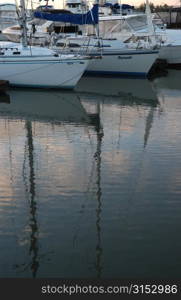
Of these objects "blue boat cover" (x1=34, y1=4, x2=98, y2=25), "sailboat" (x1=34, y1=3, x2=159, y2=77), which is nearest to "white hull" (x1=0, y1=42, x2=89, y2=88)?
"sailboat" (x1=34, y1=3, x2=159, y2=77)

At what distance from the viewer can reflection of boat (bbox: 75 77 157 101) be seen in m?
25.8

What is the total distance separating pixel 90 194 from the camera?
10617mm

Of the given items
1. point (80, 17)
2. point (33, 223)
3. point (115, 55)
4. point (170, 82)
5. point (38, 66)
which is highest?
point (80, 17)

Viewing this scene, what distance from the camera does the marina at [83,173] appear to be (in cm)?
793

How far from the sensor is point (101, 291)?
6.91m

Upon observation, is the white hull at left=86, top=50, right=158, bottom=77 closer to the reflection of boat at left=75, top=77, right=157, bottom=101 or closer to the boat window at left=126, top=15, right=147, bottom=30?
the reflection of boat at left=75, top=77, right=157, bottom=101

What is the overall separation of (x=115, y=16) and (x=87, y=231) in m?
29.9

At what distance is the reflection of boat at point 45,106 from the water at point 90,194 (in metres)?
0.13

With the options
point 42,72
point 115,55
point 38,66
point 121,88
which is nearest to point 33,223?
point 38,66

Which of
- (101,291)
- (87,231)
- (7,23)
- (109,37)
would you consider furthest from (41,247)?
(7,23)

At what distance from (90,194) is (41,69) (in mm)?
17133

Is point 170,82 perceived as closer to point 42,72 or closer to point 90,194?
point 42,72

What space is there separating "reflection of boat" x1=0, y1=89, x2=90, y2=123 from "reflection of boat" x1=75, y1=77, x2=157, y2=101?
223 centimetres

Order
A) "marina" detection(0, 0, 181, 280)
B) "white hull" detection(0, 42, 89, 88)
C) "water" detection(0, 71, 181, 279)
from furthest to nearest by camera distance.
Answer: "white hull" detection(0, 42, 89, 88) → "marina" detection(0, 0, 181, 280) → "water" detection(0, 71, 181, 279)
